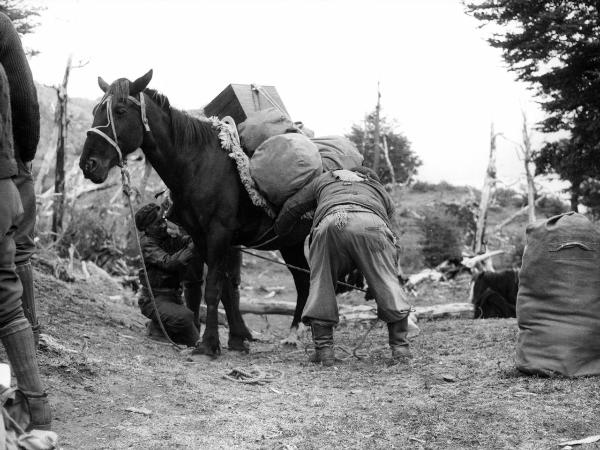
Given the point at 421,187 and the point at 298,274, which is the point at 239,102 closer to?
the point at 298,274

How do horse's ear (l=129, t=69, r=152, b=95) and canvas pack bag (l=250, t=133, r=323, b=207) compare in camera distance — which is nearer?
horse's ear (l=129, t=69, r=152, b=95)

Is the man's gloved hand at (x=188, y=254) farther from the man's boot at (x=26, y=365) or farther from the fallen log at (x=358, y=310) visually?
the man's boot at (x=26, y=365)

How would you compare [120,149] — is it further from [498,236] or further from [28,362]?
[498,236]

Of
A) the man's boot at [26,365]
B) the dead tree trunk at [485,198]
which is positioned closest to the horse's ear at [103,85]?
the man's boot at [26,365]

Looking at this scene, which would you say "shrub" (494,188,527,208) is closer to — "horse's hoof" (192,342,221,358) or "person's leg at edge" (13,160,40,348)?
"horse's hoof" (192,342,221,358)

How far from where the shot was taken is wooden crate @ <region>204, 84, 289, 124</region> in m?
7.34

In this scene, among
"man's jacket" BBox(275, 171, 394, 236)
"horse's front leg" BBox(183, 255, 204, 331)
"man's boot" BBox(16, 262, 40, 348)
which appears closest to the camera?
"man's boot" BBox(16, 262, 40, 348)

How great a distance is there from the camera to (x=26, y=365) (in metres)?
3.30

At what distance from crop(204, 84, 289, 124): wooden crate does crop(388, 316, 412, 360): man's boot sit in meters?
2.80

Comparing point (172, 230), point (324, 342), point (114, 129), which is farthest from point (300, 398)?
point (172, 230)

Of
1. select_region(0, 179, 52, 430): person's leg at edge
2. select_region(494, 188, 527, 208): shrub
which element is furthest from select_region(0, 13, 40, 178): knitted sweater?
select_region(494, 188, 527, 208): shrub

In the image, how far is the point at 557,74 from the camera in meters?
10.4

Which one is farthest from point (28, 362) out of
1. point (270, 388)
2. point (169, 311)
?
point (169, 311)

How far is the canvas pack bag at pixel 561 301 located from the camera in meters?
4.76
